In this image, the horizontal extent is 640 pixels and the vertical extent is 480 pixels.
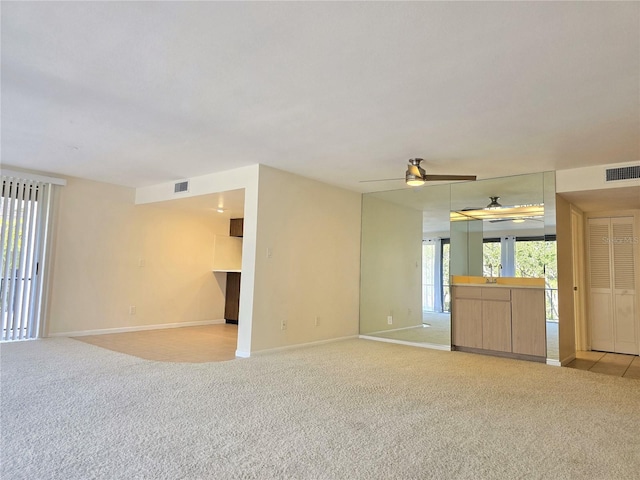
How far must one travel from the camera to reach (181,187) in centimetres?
604

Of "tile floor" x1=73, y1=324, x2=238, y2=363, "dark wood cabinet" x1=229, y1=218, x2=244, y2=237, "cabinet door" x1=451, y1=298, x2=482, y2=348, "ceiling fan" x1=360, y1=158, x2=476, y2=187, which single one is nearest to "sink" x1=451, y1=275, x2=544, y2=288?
"cabinet door" x1=451, y1=298, x2=482, y2=348

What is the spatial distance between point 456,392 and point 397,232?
3.25m

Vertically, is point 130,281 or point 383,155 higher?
point 383,155

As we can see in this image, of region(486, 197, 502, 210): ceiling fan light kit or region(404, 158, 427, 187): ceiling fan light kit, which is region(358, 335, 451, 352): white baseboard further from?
region(404, 158, 427, 187): ceiling fan light kit

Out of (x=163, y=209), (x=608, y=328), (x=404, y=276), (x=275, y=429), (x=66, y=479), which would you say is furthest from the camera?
(x=163, y=209)

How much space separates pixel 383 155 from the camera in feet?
14.9

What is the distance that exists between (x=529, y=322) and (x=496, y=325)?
402 mm

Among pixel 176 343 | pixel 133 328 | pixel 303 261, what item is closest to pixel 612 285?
pixel 303 261

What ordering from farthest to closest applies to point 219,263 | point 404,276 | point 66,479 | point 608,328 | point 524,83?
point 219,263 → point 404,276 → point 608,328 → point 524,83 → point 66,479

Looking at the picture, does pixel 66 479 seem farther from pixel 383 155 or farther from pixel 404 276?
pixel 404 276

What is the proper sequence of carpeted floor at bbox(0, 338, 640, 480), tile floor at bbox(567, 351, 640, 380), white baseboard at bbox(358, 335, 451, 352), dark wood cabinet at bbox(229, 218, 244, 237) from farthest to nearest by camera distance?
1. dark wood cabinet at bbox(229, 218, 244, 237)
2. white baseboard at bbox(358, 335, 451, 352)
3. tile floor at bbox(567, 351, 640, 380)
4. carpeted floor at bbox(0, 338, 640, 480)

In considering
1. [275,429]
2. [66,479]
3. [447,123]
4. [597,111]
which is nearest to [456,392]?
[275,429]

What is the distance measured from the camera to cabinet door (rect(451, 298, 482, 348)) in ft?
18.0

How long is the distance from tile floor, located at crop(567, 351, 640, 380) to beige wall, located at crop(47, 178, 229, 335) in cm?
598
